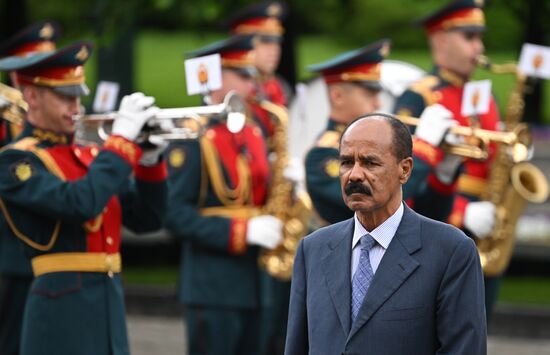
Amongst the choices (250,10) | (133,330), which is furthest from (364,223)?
(133,330)

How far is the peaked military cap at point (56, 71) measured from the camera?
23.4 ft

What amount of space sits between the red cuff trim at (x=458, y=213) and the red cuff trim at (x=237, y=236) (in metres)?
1.18

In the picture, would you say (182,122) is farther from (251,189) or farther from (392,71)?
(392,71)

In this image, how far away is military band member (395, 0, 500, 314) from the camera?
8359 mm

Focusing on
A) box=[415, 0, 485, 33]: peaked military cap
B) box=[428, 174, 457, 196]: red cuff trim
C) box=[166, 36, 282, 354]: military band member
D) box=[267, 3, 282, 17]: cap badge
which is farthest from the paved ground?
box=[428, 174, 457, 196]: red cuff trim

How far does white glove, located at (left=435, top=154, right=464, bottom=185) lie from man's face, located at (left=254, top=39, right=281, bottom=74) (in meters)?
2.95

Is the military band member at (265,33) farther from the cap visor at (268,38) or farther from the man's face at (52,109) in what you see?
the man's face at (52,109)

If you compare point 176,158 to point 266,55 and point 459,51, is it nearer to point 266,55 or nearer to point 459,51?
point 459,51

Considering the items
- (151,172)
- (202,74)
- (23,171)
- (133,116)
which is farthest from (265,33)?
(23,171)

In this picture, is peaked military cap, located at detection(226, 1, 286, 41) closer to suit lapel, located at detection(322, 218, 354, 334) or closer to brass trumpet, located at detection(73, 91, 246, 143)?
→ brass trumpet, located at detection(73, 91, 246, 143)

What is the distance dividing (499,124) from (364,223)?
436 centimetres

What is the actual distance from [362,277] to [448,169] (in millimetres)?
3351

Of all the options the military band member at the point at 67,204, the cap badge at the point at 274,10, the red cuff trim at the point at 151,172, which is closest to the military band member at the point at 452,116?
the red cuff trim at the point at 151,172

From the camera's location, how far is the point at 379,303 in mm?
4984
